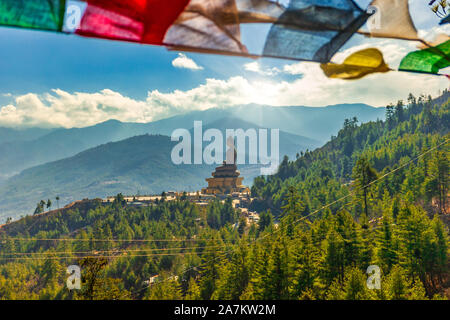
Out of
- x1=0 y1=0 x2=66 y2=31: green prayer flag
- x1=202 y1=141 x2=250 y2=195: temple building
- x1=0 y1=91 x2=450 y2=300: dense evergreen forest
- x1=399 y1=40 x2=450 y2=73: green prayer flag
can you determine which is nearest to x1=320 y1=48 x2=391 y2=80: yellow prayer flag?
x1=399 y1=40 x2=450 y2=73: green prayer flag

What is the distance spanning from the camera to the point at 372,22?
3.16m

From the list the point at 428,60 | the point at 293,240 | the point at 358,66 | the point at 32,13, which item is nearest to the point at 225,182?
the point at 293,240

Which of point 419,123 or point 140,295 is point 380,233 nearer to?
point 140,295

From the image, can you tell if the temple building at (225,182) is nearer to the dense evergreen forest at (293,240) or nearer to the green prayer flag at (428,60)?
the dense evergreen forest at (293,240)

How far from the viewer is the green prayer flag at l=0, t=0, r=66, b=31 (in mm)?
2243

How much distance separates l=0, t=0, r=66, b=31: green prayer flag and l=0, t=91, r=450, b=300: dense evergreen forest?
498 inches

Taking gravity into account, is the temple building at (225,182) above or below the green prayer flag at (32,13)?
above

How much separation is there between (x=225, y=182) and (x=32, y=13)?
224ft

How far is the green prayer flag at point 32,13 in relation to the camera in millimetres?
2243

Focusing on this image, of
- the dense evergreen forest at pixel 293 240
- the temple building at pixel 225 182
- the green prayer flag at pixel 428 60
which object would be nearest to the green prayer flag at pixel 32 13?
the green prayer flag at pixel 428 60

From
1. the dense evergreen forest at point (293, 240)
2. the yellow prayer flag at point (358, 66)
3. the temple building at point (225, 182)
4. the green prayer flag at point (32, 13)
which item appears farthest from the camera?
the temple building at point (225, 182)

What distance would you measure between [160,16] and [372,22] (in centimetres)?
219

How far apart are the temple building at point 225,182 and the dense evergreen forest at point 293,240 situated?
5.60 meters

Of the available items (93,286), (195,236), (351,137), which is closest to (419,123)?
(351,137)
